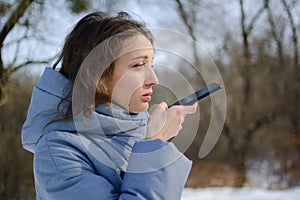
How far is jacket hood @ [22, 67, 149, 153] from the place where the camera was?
25.4 inches

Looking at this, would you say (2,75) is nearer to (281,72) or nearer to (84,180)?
(84,180)

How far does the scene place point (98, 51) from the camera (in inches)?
26.4

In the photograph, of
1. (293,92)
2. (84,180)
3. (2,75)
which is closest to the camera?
(84,180)

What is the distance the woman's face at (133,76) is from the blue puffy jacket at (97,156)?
22 mm

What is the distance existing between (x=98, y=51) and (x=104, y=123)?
0.10m

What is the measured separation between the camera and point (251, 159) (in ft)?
22.2

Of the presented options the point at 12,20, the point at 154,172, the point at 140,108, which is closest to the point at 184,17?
the point at 12,20

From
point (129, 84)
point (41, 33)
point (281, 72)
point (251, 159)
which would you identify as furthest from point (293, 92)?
point (129, 84)

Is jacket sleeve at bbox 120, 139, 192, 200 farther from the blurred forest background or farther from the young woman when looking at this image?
the blurred forest background

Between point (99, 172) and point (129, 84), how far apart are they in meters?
0.13

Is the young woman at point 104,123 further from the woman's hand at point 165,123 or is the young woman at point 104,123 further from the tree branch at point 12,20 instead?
the tree branch at point 12,20

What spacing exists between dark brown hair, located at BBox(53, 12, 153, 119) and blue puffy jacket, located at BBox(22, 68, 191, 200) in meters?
0.02

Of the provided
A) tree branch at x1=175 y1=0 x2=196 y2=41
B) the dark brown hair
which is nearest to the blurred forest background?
tree branch at x1=175 y1=0 x2=196 y2=41

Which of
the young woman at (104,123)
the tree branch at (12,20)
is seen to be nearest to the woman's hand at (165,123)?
the young woman at (104,123)
